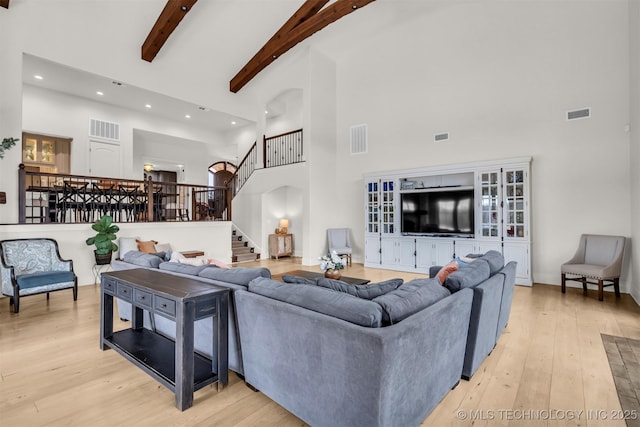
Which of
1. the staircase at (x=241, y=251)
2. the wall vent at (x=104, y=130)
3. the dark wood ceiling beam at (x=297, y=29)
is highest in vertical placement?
the dark wood ceiling beam at (x=297, y=29)

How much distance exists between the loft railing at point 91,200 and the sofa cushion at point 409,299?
6230mm

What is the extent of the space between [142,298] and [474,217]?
5.89m

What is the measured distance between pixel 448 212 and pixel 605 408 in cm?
472

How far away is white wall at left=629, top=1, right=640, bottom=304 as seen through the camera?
4.49m

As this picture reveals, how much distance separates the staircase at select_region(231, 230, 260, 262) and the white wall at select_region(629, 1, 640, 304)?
7.64 meters

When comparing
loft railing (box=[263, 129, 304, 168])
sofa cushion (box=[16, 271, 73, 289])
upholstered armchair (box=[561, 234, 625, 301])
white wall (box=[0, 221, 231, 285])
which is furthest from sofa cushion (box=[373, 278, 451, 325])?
loft railing (box=[263, 129, 304, 168])

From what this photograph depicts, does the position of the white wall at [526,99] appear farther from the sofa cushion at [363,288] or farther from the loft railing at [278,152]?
the sofa cushion at [363,288]

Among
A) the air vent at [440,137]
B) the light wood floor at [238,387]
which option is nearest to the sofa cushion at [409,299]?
the light wood floor at [238,387]

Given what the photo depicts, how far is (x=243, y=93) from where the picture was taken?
9.06 m

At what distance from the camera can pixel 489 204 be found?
6070 mm

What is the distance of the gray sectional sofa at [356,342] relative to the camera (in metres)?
1.53

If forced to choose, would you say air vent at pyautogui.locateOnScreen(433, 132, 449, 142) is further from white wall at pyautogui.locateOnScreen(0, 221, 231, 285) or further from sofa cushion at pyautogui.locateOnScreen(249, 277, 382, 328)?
sofa cushion at pyautogui.locateOnScreen(249, 277, 382, 328)

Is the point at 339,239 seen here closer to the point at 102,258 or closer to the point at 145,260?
the point at 102,258

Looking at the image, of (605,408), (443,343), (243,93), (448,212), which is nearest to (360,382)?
(443,343)
